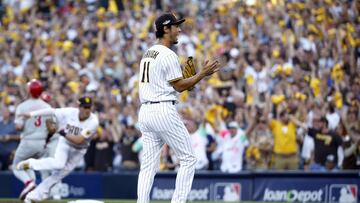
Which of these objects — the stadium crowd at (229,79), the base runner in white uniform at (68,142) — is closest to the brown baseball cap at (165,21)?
the base runner in white uniform at (68,142)

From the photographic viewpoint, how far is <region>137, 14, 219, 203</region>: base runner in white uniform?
1082 cm

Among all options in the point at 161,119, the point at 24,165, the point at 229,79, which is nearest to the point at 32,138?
the point at 24,165

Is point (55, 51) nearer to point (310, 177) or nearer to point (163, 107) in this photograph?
point (310, 177)

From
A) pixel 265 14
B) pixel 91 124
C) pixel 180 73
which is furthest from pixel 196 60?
pixel 180 73

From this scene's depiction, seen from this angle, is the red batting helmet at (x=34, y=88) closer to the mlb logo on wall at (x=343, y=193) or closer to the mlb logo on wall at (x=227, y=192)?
the mlb logo on wall at (x=227, y=192)

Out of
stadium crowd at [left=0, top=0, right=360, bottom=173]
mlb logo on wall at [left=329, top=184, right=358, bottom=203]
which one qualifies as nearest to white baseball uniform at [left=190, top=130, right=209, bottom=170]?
stadium crowd at [left=0, top=0, right=360, bottom=173]

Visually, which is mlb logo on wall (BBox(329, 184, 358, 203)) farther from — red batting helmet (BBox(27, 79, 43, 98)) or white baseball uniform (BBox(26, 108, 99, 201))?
red batting helmet (BBox(27, 79, 43, 98))

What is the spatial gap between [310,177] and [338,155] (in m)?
1.18

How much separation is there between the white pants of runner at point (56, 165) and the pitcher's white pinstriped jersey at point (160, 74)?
15.5 ft

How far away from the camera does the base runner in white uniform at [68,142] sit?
15.1 m

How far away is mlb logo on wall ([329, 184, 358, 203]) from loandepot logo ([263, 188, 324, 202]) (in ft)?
0.77

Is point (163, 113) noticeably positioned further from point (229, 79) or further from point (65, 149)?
point (229, 79)

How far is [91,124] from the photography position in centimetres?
1568

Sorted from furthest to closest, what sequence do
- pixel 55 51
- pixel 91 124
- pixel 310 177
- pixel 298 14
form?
pixel 55 51, pixel 298 14, pixel 310 177, pixel 91 124
